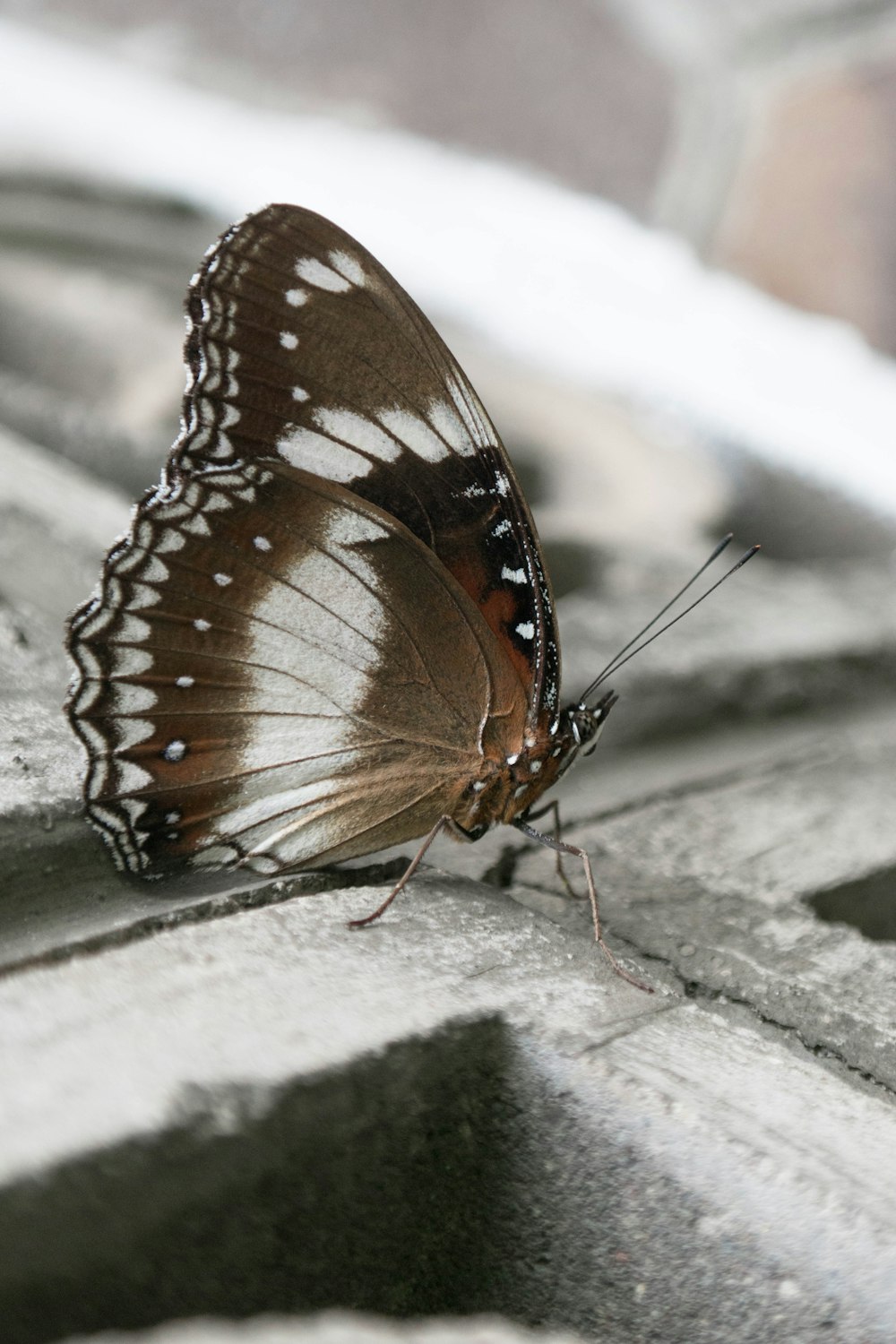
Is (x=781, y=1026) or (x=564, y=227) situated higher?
(x=564, y=227)

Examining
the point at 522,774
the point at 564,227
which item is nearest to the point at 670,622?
the point at 522,774

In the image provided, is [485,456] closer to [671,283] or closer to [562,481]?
[562,481]

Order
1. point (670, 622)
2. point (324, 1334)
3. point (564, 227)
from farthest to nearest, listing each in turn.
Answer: point (564, 227) → point (670, 622) → point (324, 1334)

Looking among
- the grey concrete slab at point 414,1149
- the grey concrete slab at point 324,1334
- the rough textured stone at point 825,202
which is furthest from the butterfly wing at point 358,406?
the rough textured stone at point 825,202

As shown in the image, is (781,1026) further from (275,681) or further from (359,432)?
(359,432)

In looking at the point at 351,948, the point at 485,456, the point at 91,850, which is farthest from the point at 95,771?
the point at 485,456

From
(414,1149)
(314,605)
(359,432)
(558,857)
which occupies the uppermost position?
(359,432)
